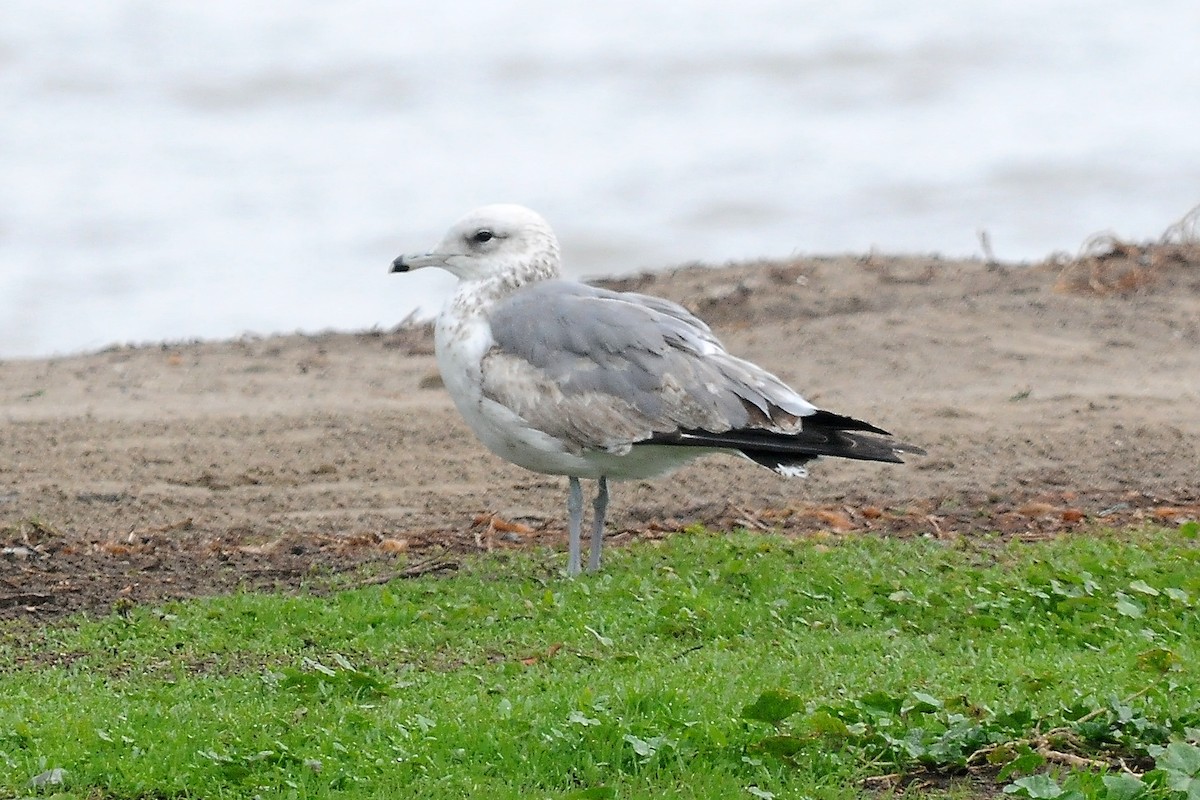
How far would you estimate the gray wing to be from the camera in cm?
771

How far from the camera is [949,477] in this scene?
30.9 feet

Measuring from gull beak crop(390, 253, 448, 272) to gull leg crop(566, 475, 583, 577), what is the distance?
4.13 ft

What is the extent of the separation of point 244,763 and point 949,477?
16.5 ft

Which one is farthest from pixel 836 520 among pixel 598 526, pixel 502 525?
pixel 502 525

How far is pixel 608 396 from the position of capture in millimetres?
7754

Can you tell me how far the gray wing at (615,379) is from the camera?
771cm

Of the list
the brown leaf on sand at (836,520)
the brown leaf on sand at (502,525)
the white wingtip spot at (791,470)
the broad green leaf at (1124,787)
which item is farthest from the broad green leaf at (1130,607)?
the brown leaf on sand at (502,525)

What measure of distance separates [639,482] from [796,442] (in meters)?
2.24

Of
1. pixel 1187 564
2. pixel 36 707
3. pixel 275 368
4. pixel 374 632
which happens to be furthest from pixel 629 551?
pixel 275 368

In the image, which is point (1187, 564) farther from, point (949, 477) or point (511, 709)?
point (511, 709)

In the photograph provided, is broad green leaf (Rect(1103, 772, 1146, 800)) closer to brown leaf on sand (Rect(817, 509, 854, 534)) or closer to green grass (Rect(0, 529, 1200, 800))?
green grass (Rect(0, 529, 1200, 800))

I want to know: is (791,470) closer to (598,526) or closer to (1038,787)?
(598,526)

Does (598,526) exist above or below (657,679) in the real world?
above

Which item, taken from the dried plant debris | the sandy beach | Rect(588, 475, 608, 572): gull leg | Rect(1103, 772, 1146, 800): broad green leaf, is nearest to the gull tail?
Rect(588, 475, 608, 572): gull leg
